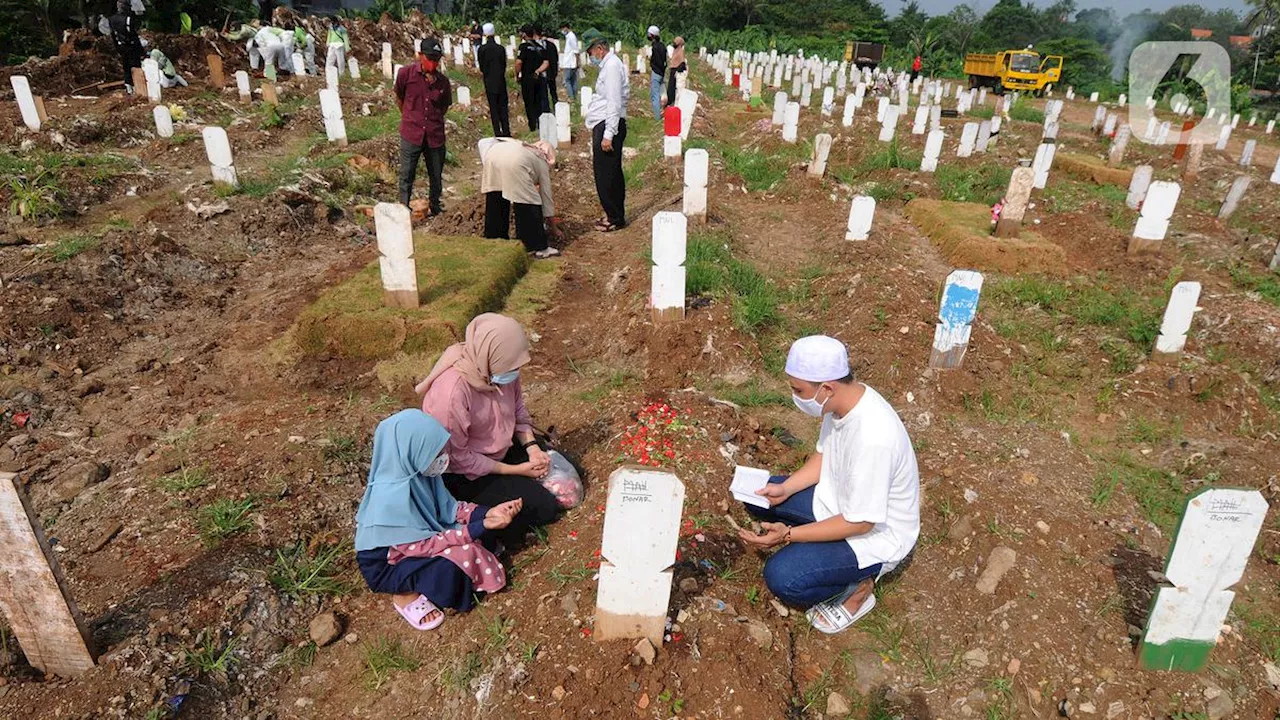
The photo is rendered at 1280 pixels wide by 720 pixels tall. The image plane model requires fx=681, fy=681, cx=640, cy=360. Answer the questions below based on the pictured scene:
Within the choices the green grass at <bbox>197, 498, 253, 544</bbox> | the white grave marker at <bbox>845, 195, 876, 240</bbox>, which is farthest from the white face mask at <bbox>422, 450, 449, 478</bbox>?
the white grave marker at <bbox>845, 195, 876, 240</bbox>

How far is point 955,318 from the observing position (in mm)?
4609

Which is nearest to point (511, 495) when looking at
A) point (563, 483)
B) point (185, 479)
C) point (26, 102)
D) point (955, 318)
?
point (563, 483)

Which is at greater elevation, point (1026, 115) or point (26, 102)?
point (26, 102)

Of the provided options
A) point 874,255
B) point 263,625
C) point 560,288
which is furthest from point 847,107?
point 263,625

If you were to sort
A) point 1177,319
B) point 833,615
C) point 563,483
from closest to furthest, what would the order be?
1. point 833,615
2. point 563,483
3. point 1177,319

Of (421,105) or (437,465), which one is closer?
(437,465)

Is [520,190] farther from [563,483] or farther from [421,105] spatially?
[563,483]

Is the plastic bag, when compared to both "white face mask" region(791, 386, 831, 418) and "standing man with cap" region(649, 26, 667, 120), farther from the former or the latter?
"standing man with cap" region(649, 26, 667, 120)

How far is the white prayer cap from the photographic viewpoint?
244cm

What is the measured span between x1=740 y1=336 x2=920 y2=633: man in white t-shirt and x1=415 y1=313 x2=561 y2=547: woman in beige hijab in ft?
3.49

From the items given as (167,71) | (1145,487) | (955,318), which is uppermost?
(167,71)

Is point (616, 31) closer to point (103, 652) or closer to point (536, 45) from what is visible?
point (536, 45)

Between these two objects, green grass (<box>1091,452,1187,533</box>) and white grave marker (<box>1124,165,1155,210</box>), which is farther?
white grave marker (<box>1124,165,1155,210</box>)

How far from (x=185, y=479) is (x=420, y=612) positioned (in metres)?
1.51
